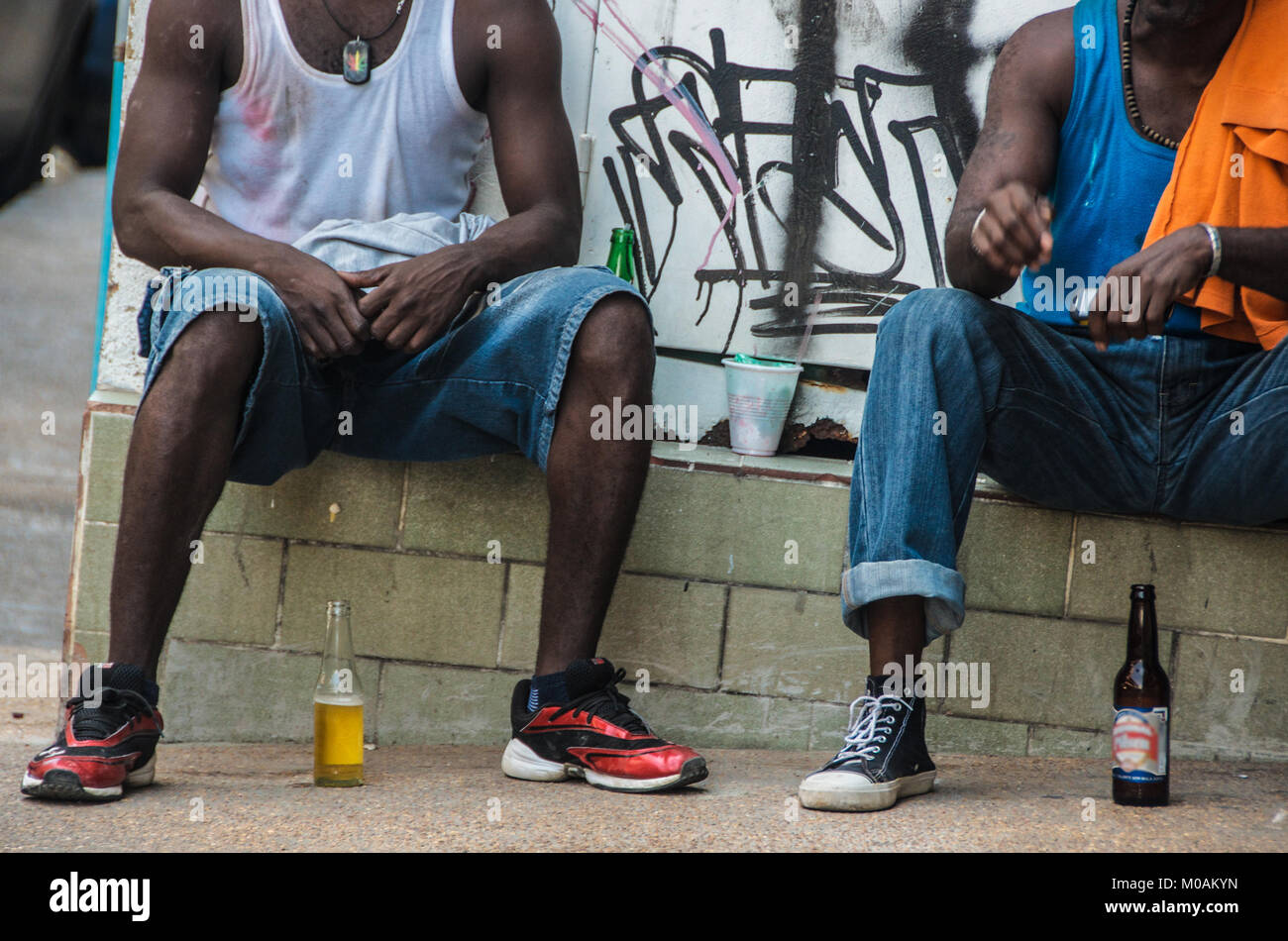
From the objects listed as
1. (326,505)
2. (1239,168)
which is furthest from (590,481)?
(1239,168)

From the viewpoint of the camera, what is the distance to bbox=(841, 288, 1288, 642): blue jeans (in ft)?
7.00

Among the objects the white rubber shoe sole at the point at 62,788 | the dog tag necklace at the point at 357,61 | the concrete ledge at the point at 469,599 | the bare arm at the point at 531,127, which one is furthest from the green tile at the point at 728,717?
the dog tag necklace at the point at 357,61

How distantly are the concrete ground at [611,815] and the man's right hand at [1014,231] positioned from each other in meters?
1.02

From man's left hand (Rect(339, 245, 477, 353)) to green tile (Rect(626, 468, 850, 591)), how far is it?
673 mm

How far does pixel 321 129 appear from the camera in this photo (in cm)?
275

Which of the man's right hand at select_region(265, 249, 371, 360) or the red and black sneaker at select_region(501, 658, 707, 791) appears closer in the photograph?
the red and black sneaker at select_region(501, 658, 707, 791)

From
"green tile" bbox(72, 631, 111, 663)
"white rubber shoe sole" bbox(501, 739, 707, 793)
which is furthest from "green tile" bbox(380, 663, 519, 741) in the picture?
"green tile" bbox(72, 631, 111, 663)

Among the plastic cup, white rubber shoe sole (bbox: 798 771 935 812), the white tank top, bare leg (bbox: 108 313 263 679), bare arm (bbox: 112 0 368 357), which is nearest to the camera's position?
white rubber shoe sole (bbox: 798 771 935 812)

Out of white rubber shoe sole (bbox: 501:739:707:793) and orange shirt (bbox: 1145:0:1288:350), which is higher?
orange shirt (bbox: 1145:0:1288:350)

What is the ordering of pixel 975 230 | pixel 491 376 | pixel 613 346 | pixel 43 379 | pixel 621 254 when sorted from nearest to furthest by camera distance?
pixel 975 230 < pixel 613 346 < pixel 491 376 < pixel 621 254 < pixel 43 379

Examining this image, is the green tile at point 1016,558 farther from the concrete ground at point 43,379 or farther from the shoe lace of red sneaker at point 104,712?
the concrete ground at point 43,379

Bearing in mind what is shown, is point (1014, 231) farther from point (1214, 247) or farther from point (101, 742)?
point (101, 742)

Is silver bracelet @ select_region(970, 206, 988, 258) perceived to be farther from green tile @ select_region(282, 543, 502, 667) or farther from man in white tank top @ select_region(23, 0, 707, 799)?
green tile @ select_region(282, 543, 502, 667)

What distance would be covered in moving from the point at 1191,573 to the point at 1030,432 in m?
0.68
